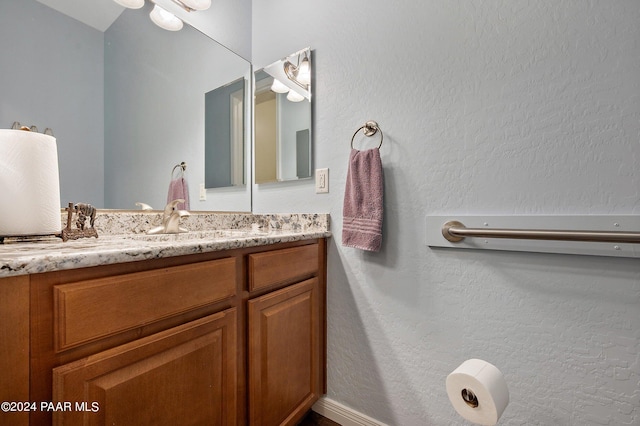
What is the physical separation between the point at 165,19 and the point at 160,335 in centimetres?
139

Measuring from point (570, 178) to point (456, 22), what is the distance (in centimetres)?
66

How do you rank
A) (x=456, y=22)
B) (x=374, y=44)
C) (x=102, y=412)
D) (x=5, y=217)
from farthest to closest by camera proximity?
1. (x=374, y=44)
2. (x=456, y=22)
3. (x=5, y=217)
4. (x=102, y=412)

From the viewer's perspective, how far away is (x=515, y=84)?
92 centimetres

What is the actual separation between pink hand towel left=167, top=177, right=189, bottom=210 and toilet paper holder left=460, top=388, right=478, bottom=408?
1.32m

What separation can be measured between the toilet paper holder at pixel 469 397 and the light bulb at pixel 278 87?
147cm

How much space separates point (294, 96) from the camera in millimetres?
Result: 1468

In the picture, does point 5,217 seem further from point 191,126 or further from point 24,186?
point 191,126

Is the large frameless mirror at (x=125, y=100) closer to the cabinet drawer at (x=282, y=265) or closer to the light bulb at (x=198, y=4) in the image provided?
the light bulb at (x=198, y=4)

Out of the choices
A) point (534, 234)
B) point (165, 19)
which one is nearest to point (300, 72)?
point (165, 19)

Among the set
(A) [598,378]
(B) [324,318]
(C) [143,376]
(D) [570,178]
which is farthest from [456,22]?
(C) [143,376]

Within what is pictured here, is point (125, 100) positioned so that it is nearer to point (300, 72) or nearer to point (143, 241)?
point (143, 241)

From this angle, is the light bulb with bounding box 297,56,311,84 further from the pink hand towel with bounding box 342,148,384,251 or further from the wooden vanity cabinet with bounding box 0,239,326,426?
the wooden vanity cabinet with bounding box 0,239,326,426

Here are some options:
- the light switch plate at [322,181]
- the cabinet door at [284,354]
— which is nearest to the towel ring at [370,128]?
the light switch plate at [322,181]

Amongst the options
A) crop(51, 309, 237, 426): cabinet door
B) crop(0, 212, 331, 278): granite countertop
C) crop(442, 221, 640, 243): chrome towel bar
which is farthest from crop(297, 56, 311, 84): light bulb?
crop(51, 309, 237, 426): cabinet door
